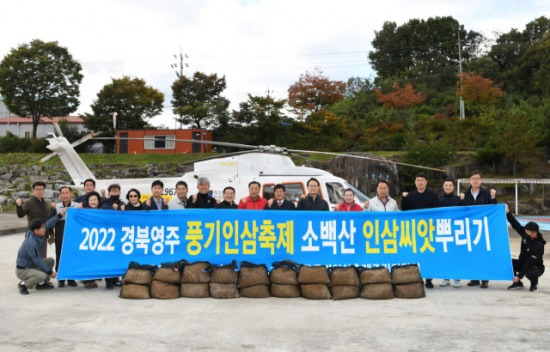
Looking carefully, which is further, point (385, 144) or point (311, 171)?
point (385, 144)

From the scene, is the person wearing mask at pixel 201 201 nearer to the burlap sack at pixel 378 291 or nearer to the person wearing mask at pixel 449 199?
A: the burlap sack at pixel 378 291

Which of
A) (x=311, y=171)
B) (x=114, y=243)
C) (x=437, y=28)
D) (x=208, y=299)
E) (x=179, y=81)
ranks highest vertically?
(x=437, y=28)

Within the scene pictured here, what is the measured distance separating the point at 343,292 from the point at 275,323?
176 cm

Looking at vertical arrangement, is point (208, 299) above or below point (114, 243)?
below

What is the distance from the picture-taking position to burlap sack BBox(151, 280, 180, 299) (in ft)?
24.6

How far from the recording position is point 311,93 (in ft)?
126

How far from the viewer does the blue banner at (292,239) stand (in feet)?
26.9

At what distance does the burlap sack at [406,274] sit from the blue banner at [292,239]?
1.91 feet

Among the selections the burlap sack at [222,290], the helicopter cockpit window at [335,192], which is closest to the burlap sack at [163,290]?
the burlap sack at [222,290]

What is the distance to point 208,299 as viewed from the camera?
7477 millimetres

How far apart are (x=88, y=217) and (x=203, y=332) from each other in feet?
12.2

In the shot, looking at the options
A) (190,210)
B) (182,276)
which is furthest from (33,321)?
(190,210)

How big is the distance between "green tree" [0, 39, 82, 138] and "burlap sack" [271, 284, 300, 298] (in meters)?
39.4

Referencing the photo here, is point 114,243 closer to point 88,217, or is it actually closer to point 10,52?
point 88,217
